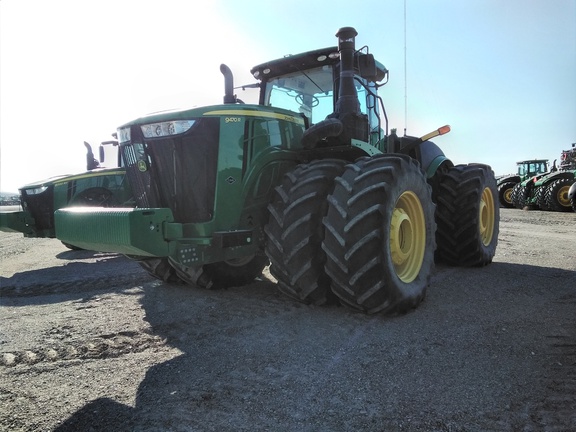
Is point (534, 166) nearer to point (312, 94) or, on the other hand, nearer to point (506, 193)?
point (506, 193)

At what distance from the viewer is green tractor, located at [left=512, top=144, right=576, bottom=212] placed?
15.8 m

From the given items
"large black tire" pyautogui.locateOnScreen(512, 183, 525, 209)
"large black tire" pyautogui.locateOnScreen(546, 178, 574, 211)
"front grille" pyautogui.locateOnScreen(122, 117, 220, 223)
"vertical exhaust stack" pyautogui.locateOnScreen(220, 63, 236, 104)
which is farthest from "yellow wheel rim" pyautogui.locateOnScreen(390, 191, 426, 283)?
"large black tire" pyautogui.locateOnScreen(512, 183, 525, 209)

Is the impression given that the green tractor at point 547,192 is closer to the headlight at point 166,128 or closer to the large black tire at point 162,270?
the large black tire at point 162,270

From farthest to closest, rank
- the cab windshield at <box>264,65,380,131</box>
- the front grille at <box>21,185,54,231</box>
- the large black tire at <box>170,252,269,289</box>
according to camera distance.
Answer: the front grille at <box>21,185,54,231</box>
the cab windshield at <box>264,65,380,131</box>
the large black tire at <box>170,252,269,289</box>

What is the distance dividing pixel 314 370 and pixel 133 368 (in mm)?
1147

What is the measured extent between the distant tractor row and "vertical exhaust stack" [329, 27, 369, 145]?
41.1ft

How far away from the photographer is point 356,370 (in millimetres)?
2578

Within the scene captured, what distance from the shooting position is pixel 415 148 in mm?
5840

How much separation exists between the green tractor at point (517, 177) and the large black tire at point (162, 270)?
19.0m

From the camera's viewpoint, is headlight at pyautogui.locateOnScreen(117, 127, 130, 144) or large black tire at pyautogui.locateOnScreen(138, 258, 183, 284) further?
large black tire at pyautogui.locateOnScreen(138, 258, 183, 284)

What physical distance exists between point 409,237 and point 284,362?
6.42 ft

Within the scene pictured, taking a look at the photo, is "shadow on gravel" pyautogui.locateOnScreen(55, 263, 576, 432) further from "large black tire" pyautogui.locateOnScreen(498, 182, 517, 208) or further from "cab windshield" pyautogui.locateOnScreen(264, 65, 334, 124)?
"large black tire" pyautogui.locateOnScreen(498, 182, 517, 208)

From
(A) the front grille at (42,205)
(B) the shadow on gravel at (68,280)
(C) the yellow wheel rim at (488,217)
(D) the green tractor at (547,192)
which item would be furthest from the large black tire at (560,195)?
(A) the front grille at (42,205)

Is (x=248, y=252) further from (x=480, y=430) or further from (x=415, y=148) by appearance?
(x=415, y=148)
